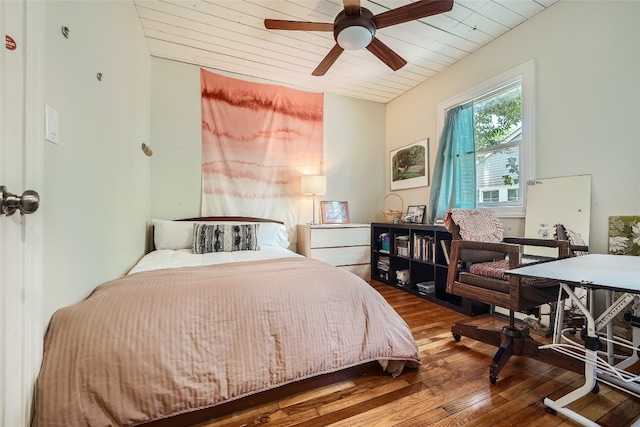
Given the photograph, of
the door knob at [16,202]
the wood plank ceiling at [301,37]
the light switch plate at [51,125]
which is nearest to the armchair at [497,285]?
the wood plank ceiling at [301,37]

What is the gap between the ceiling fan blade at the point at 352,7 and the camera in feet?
5.26

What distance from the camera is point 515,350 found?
1427 mm

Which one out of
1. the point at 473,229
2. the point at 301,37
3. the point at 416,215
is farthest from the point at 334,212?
the point at 301,37

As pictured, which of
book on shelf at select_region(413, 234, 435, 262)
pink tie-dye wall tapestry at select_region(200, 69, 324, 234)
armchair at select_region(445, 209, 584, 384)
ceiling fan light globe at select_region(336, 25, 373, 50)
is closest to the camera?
armchair at select_region(445, 209, 584, 384)

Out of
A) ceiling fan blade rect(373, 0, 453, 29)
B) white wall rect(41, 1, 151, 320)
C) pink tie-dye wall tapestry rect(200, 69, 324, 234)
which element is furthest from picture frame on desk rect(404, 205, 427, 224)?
white wall rect(41, 1, 151, 320)

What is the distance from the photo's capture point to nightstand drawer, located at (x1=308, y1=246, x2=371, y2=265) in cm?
299

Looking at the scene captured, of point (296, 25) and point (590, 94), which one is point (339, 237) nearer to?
point (296, 25)

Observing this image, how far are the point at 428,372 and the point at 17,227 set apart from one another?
1814 millimetres

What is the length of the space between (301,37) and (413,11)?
112cm

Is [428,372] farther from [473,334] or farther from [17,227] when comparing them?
[17,227]

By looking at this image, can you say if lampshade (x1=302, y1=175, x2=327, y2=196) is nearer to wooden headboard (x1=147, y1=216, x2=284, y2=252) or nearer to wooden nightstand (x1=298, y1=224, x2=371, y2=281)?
wooden nightstand (x1=298, y1=224, x2=371, y2=281)

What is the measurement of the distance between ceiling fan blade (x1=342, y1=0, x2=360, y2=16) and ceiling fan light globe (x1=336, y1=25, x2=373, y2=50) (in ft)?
0.24

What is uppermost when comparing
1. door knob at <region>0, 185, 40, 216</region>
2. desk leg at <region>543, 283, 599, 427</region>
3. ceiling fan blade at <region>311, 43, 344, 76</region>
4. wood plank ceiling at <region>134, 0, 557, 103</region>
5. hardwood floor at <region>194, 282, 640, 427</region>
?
wood plank ceiling at <region>134, 0, 557, 103</region>

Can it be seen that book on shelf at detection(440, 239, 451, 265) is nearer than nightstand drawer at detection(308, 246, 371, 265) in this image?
Yes
